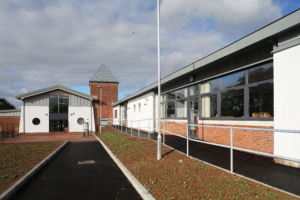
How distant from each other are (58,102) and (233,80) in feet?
92.8

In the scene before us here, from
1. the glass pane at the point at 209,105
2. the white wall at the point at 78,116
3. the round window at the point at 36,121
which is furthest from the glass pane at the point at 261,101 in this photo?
the round window at the point at 36,121

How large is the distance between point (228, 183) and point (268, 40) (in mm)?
4499

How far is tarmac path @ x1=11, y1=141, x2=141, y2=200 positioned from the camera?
494 cm

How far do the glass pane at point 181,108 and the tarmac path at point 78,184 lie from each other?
20.0ft

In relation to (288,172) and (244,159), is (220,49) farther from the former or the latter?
(288,172)

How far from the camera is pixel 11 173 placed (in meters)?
6.56

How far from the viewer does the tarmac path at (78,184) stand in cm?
494

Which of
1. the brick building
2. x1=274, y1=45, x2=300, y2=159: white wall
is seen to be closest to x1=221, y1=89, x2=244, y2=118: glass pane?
x1=274, y1=45, x2=300, y2=159: white wall

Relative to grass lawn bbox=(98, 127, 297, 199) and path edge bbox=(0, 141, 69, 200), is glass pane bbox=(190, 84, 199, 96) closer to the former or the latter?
grass lawn bbox=(98, 127, 297, 199)

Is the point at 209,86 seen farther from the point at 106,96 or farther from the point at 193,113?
the point at 106,96

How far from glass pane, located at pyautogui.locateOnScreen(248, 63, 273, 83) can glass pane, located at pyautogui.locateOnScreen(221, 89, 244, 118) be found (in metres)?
Result: 0.67

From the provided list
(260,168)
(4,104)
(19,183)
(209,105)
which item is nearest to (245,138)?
(260,168)

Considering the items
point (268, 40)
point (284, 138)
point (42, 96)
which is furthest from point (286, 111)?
point (42, 96)

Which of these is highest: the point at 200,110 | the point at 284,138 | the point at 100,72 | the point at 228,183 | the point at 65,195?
the point at 100,72
